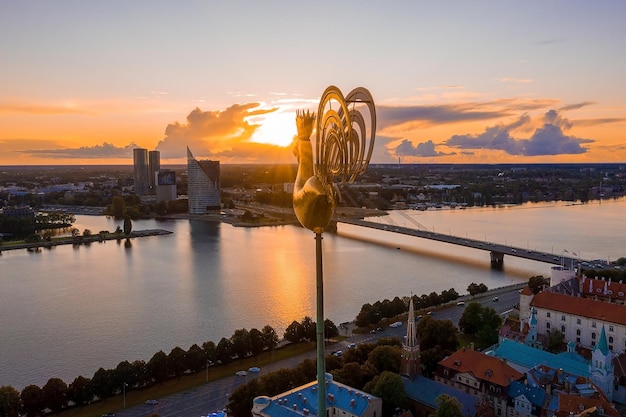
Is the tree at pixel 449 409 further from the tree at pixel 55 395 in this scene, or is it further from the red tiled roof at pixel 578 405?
the tree at pixel 55 395

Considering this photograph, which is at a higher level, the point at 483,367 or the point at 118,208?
the point at 118,208

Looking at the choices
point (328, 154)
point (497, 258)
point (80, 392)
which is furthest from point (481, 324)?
point (328, 154)

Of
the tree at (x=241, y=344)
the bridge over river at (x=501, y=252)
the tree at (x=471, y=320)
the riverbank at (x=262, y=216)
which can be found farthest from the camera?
the riverbank at (x=262, y=216)

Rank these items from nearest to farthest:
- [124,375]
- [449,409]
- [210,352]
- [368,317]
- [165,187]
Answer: [449,409], [124,375], [210,352], [368,317], [165,187]

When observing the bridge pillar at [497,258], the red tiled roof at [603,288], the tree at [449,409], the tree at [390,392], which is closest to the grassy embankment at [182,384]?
the tree at [390,392]

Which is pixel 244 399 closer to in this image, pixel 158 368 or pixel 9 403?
pixel 158 368

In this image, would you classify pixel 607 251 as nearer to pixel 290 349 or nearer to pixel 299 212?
pixel 290 349

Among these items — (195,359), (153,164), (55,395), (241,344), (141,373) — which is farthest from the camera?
(153,164)
